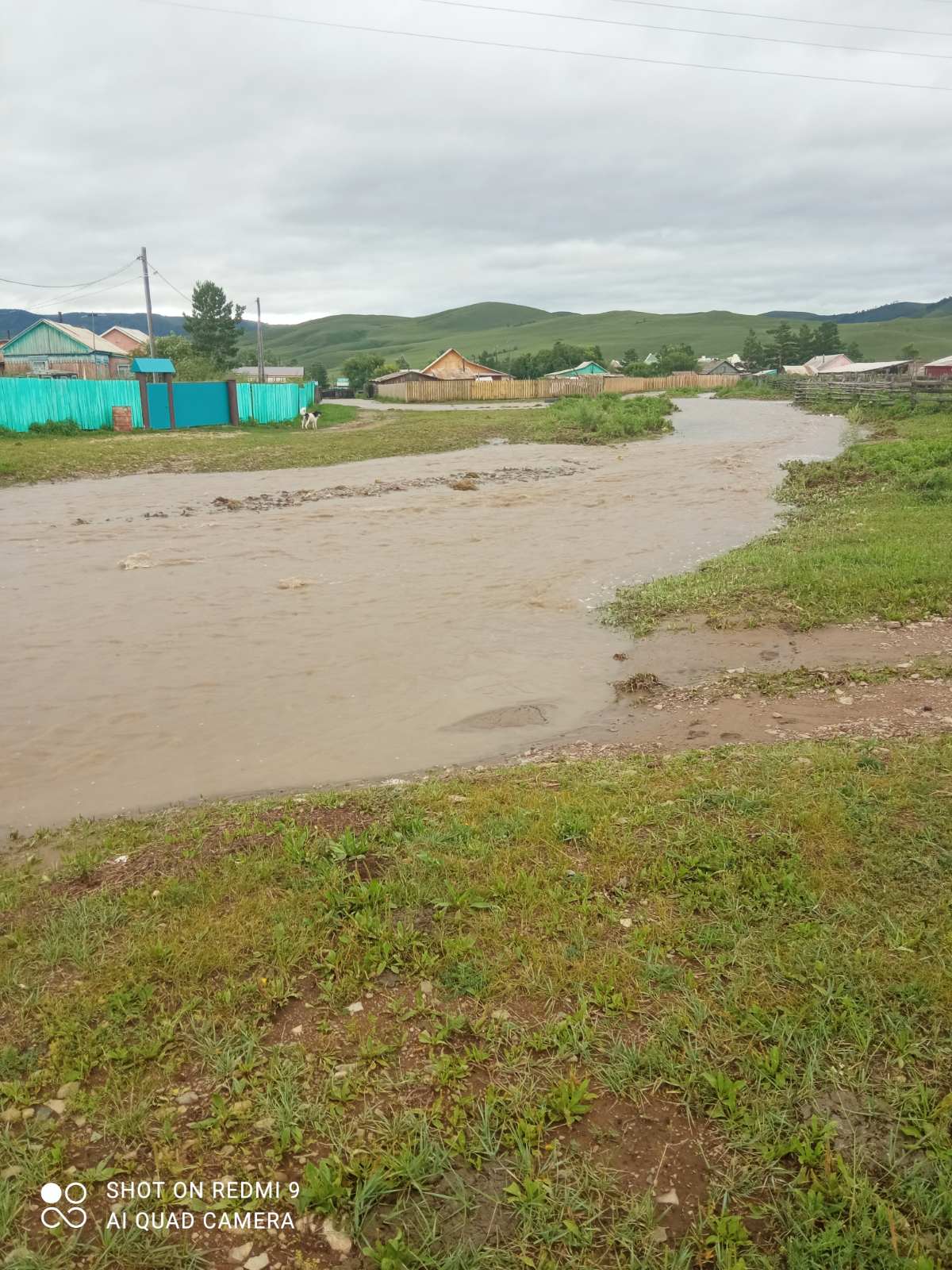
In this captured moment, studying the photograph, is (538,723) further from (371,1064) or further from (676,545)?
(676,545)

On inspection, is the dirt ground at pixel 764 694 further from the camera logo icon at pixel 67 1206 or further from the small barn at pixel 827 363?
the small barn at pixel 827 363

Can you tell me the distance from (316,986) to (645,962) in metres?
1.35

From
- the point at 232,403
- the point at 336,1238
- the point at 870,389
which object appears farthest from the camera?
the point at 870,389

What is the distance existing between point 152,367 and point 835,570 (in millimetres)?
32681

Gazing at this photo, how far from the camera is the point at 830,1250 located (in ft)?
7.66

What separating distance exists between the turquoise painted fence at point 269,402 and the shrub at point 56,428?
6901 mm

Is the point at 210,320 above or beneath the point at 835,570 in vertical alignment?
above

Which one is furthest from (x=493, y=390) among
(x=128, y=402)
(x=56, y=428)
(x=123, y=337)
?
(x=56, y=428)

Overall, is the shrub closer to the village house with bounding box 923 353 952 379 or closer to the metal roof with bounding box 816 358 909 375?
the village house with bounding box 923 353 952 379

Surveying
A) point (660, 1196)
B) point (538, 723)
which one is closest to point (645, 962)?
point (660, 1196)

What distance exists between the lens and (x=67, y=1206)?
2520 mm

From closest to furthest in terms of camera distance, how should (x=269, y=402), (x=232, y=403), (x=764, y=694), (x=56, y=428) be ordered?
(x=764, y=694) < (x=56, y=428) < (x=232, y=403) < (x=269, y=402)

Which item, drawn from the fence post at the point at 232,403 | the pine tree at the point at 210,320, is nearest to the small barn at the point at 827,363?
the pine tree at the point at 210,320

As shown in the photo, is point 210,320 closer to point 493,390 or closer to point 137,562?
point 493,390
